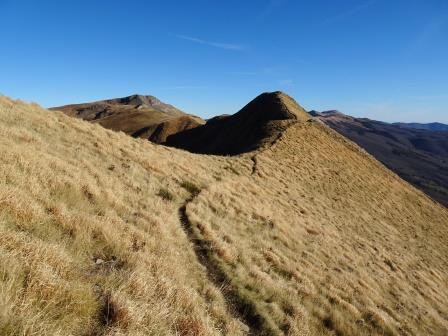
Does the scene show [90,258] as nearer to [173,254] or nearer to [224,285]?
[173,254]

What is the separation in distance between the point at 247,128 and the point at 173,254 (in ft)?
178

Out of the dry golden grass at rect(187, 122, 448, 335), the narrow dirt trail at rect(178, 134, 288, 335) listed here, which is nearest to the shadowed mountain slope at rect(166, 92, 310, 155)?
the dry golden grass at rect(187, 122, 448, 335)

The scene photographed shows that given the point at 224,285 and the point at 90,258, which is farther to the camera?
the point at 224,285

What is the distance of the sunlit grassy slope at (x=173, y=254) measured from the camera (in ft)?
16.4

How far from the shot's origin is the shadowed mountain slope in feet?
175

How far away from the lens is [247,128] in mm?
62375

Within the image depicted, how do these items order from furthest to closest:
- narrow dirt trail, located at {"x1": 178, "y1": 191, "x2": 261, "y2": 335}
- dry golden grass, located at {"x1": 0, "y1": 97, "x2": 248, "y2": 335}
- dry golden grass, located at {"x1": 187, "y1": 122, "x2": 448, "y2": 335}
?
dry golden grass, located at {"x1": 187, "y1": 122, "x2": 448, "y2": 335}
narrow dirt trail, located at {"x1": 178, "y1": 191, "x2": 261, "y2": 335}
dry golden grass, located at {"x1": 0, "y1": 97, "x2": 248, "y2": 335}

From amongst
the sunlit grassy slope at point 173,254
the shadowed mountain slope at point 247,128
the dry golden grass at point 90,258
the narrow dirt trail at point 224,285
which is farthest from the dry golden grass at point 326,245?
the shadowed mountain slope at point 247,128

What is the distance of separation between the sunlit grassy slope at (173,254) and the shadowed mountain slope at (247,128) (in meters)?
21.6

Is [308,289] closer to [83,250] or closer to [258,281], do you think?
[258,281]

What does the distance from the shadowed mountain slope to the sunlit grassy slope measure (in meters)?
21.6

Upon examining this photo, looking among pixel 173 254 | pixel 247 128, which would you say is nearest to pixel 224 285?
pixel 173 254

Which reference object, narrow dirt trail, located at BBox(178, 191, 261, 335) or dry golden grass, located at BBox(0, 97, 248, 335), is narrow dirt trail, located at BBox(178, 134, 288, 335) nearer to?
narrow dirt trail, located at BBox(178, 191, 261, 335)

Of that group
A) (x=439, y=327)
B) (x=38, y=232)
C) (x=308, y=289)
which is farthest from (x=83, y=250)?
(x=439, y=327)
